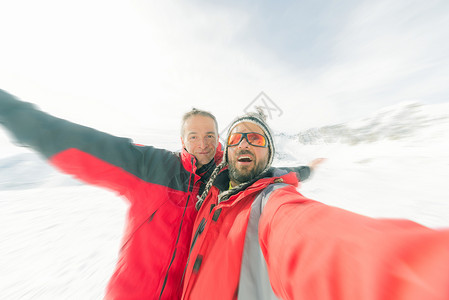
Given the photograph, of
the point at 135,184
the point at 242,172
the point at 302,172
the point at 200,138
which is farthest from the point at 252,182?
the point at 302,172

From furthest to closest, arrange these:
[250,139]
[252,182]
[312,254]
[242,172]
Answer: [250,139] < [242,172] < [252,182] < [312,254]

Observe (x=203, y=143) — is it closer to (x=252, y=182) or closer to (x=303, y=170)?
(x=252, y=182)

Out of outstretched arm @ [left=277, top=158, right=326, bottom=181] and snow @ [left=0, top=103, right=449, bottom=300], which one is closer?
snow @ [left=0, top=103, right=449, bottom=300]

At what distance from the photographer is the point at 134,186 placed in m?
1.62

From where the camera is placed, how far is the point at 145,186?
5.29 feet

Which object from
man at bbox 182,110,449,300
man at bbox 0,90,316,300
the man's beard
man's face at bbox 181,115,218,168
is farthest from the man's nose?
man at bbox 182,110,449,300

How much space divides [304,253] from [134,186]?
5.29ft

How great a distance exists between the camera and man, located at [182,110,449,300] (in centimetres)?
35

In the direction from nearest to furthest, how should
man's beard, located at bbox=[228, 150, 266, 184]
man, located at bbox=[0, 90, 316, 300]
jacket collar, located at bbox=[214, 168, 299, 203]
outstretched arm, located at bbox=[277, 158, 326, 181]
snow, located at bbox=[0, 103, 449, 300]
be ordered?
1. jacket collar, located at bbox=[214, 168, 299, 203]
2. man, located at bbox=[0, 90, 316, 300]
3. man's beard, located at bbox=[228, 150, 266, 184]
4. snow, located at bbox=[0, 103, 449, 300]
5. outstretched arm, located at bbox=[277, 158, 326, 181]

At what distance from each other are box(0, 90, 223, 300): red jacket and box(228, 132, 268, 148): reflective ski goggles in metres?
0.65

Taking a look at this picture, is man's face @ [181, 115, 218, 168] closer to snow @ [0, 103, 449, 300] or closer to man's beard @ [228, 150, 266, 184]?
man's beard @ [228, 150, 266, 184]

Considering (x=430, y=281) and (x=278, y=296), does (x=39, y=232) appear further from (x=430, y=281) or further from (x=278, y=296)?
(x=430, y=281)

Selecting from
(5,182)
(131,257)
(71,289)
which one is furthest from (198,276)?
(5,182)

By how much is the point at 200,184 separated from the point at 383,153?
6.35 metres
